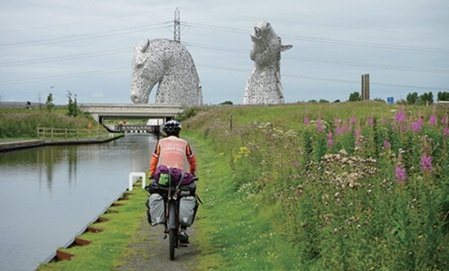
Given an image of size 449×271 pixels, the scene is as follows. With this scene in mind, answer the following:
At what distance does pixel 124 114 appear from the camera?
5922cm

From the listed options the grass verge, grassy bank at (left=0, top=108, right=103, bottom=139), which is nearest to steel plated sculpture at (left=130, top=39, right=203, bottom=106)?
grassy bank at (left=0, top=108, right=103, bottom=139)

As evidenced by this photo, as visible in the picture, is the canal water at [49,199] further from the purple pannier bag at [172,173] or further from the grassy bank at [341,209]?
the grassy bank at [341,209]

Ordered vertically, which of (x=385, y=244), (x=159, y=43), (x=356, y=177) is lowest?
(x=385, y=244)

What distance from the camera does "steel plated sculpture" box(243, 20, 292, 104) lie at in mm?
42688

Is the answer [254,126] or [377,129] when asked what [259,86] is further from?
[377,129]

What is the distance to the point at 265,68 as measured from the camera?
1756 inches

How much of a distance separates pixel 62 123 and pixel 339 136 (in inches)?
1441

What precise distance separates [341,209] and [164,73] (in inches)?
2158

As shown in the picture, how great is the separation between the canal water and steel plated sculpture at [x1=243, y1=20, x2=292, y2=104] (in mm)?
21176

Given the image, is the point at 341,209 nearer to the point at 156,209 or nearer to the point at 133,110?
the point at 156,209

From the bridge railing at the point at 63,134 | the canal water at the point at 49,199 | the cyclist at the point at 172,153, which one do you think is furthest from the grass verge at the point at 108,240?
the bridge railing at the point at 63,134

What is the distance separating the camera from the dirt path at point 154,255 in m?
6.87

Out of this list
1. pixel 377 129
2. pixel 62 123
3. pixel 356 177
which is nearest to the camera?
pixel 356 177

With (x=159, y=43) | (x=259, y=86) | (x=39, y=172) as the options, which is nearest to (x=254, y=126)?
(x=39, y=172)
